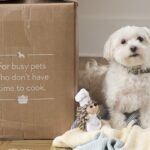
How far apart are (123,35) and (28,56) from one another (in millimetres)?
329

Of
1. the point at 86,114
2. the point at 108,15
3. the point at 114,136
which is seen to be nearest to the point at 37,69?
the point at 86,114

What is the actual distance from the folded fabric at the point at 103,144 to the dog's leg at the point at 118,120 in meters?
0.19

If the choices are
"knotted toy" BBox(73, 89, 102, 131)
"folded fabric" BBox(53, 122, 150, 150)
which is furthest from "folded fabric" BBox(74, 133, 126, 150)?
"knotted toy" BBox(73, 89, 102, 131)

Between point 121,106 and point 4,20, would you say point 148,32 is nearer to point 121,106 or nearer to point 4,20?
point 121,106

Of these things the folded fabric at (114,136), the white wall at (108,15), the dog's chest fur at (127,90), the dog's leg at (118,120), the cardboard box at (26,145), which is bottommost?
the cardboard box at (26,145)

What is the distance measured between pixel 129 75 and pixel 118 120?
16 cm

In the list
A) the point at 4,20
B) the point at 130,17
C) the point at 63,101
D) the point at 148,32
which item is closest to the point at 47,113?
the point at 63,101

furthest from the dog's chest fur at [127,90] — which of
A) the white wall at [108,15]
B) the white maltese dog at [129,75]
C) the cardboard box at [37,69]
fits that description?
the white wall at [108,15]

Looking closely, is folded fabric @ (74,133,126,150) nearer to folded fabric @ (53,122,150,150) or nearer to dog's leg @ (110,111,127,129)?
folded fabric @ (53,122,150,150)

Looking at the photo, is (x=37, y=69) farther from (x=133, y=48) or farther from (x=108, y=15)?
(x=108, y=15)

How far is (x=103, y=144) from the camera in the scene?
3.62 feet

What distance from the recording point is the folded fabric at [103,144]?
43.2 inches

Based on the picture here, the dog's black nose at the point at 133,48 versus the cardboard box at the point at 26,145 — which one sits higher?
the dog's black nose at the point at 133,48

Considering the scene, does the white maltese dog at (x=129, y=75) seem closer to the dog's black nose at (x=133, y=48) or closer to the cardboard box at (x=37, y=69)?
the dog's black nose at (x=133, y=48)
